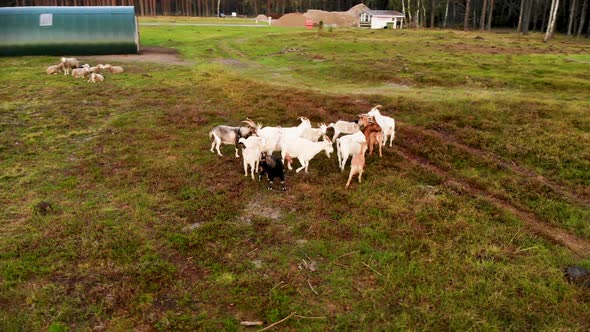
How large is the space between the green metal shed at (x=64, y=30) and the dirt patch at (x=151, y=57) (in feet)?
3.37

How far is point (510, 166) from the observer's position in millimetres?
12570

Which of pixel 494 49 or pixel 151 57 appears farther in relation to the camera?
pixel 494 49

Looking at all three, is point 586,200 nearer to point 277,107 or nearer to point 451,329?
point 451,329

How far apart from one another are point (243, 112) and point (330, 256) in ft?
35.1

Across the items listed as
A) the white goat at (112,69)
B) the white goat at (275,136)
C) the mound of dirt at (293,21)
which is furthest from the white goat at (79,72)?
the mound of dirt at (293,21)

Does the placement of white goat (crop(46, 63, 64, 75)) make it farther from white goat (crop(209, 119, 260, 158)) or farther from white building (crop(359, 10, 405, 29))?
white building (crop(359, 10, 405, 29))

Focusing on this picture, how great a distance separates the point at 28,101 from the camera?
19.3 m

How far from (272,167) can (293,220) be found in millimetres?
1924

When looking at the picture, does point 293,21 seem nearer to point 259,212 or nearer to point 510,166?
point 510,166

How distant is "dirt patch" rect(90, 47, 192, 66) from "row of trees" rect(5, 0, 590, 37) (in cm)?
3935

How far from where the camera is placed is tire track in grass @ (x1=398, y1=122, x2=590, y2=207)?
10.7 meters

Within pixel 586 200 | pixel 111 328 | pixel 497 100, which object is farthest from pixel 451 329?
pixel 497 100

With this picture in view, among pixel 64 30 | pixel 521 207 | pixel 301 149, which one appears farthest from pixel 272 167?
pixel 64 30

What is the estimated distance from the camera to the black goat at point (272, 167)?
35.5 ft
